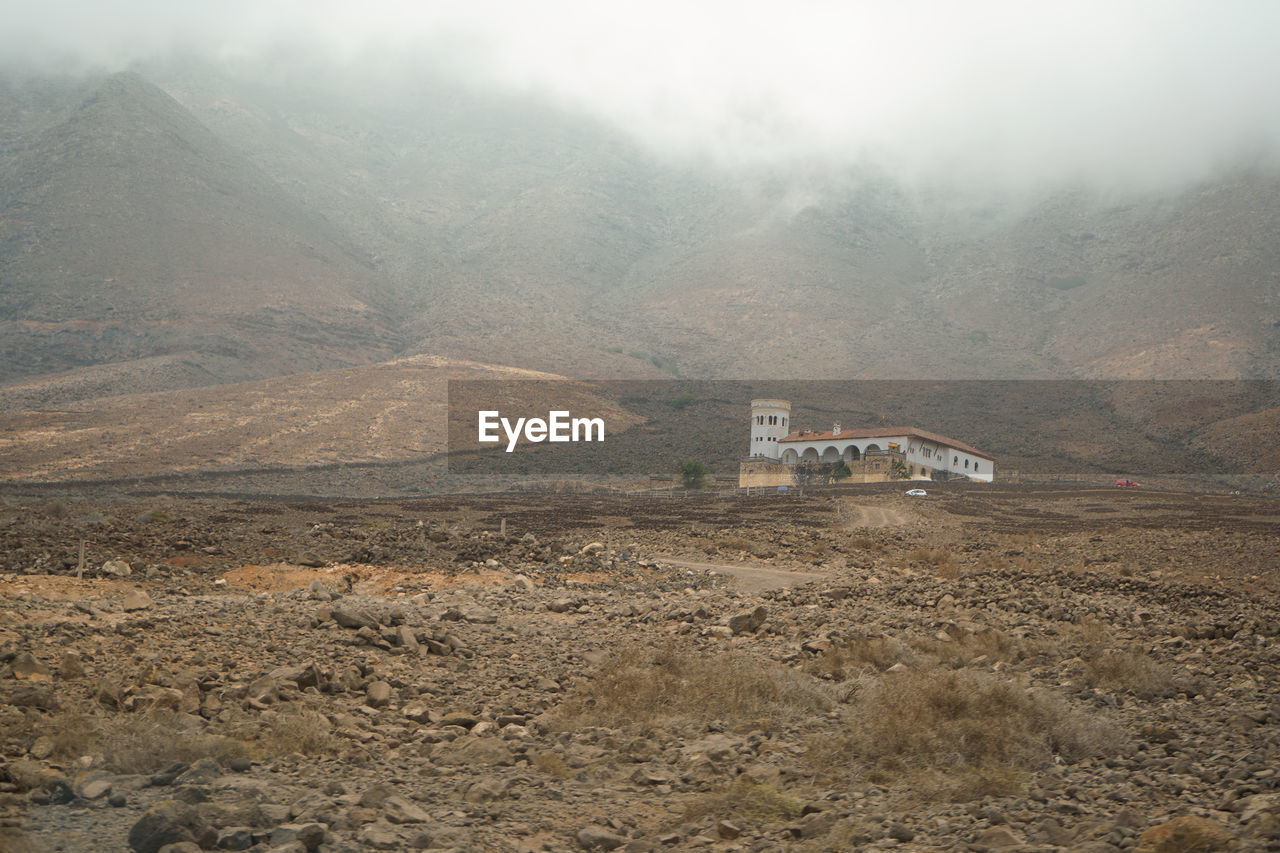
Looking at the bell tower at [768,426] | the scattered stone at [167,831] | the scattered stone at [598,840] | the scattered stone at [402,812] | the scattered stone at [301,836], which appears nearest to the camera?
the scattered stone at [167,831]

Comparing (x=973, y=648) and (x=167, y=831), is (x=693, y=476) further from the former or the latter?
(x=167, y=831)

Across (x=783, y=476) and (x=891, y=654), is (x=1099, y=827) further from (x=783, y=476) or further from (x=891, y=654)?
(x=783, y=476)

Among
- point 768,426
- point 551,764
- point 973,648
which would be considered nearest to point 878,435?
point 768,426

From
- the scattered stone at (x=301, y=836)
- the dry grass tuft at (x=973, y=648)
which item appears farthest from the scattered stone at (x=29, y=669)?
the dry grass tuft at (x=973, y=648)

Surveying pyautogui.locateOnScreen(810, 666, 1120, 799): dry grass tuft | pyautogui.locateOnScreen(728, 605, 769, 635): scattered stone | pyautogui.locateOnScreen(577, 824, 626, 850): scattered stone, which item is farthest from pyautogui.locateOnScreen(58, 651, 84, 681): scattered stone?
pyautogui.locateOnScreen(728, 605, 769, 635): scattered stone

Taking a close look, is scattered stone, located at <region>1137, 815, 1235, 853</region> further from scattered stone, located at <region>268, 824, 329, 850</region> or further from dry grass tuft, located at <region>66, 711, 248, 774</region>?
dry grass tuft, located at <region>66, 711, 248, 774</region>

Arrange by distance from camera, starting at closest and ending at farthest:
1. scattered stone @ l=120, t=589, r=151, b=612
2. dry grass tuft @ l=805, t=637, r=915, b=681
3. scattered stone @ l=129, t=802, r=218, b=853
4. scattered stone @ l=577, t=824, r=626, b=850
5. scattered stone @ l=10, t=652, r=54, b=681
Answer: scattered stone @ l=129, t=802, r=218, b=853 → scattered stone @ l=577, t=824, r=626, b=850 → scattered stone @ l=10, t=652, r=54, b=681 → dry grass tuft @ l=805, t=637, r=915, b=681 → scattered stone @ l=120, t=589, r=151, b=612

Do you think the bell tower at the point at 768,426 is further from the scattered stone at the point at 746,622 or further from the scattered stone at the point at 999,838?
the scattered stone at the point at 999,838
